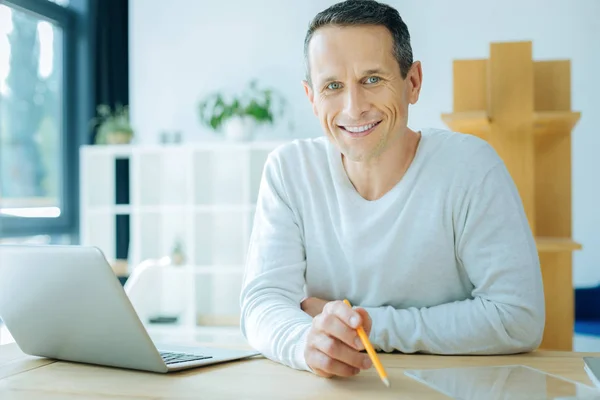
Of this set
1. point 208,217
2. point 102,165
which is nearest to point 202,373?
point 208,217

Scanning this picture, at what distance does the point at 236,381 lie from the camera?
101 centimetres

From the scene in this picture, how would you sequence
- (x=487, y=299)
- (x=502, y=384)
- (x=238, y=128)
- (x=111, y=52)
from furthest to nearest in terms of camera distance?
(x=111, y=52) < (x=238, y=128) < (x=487, y=299) < (x=502, y=384)

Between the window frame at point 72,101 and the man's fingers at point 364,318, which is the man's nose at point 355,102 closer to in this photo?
the man's fingers at point 364,318

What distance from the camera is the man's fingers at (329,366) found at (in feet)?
3.20

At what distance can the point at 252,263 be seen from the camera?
1421 millimetres

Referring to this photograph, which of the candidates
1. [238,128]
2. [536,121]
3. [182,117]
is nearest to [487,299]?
[536,121]

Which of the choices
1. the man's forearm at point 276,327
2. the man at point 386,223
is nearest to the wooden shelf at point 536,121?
the man at point 386,223

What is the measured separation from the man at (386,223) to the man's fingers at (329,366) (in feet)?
0.68

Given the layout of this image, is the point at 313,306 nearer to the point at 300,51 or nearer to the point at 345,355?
the point at 345,355

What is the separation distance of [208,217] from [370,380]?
12.3ft

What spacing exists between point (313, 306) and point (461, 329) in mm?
298

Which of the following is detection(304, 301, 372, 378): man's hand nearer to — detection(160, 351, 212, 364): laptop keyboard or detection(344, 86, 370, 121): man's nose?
detection(160, 351, 212, 364): laptop keyboard

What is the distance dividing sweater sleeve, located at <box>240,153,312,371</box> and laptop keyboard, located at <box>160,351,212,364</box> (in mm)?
115

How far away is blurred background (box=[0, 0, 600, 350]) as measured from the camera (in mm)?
4441
